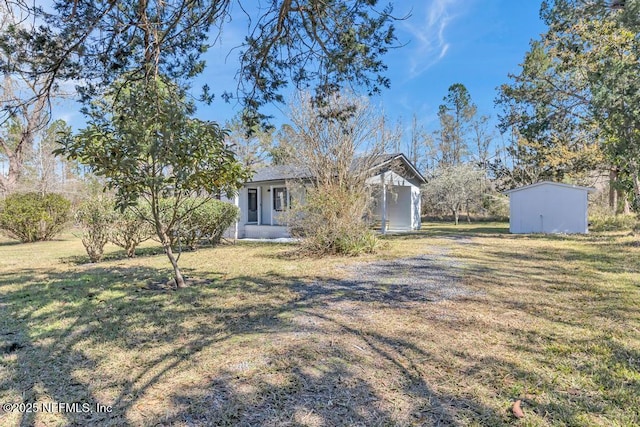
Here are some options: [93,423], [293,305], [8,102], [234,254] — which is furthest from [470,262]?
[8,102]

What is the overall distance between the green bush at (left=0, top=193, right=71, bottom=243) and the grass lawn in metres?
10.7

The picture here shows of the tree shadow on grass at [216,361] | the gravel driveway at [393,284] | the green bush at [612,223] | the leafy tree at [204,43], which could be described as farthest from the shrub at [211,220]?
the green bush at [612,223]

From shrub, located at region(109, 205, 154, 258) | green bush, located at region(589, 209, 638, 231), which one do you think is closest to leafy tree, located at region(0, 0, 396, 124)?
shrub, located at region(109, 205, 154, 258)

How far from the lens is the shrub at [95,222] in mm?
9008

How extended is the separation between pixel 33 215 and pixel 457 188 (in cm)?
2335

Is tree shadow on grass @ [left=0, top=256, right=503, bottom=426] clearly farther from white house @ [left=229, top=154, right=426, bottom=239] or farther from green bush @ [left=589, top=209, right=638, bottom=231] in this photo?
green bush @ [left=589, top=209, right=638, bottom=231]

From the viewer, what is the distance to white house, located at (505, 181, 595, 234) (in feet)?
52.6

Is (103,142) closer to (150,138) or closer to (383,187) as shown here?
(150,138)

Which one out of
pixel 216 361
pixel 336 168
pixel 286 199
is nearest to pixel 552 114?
pixel 336 168

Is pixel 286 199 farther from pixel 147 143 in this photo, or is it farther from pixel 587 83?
pixel 147 143

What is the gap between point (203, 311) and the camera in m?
4.57

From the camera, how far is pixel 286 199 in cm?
1702

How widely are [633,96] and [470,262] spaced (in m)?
5.66

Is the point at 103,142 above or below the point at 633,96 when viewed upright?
below
